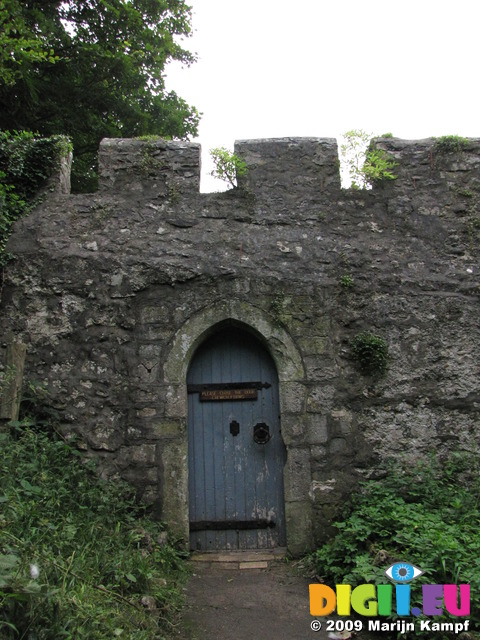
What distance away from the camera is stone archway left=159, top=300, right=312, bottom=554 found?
169 inches

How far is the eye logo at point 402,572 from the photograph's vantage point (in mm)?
2984

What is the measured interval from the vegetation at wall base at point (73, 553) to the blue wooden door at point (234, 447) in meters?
0.51

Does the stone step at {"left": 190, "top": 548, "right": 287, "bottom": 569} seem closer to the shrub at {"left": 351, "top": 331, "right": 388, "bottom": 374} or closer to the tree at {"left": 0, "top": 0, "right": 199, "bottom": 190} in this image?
the shrub at {"left": 351, "top": 331, "right": 388, "bottom": 374}

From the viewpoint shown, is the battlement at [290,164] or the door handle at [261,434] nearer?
the door handle at [261,434]

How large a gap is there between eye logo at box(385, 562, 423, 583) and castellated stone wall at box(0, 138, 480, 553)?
1.23 metres

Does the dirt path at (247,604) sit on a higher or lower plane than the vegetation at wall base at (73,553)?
lower

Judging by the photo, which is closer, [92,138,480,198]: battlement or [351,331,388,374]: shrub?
[351,331,388,374]: shrub

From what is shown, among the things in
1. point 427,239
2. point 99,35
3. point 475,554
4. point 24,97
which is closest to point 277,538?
point 475,554

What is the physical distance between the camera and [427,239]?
16.0ft

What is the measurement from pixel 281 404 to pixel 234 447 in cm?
61

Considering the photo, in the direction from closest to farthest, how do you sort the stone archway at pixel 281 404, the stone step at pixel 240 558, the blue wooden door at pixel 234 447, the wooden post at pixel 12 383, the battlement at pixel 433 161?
the wooden post at pixel 12 383
the stone step at pixel 240 558
the stone archway at pixel 281 404
the blue wooden door at pixel 234 447
the battlement at pixel 433 161

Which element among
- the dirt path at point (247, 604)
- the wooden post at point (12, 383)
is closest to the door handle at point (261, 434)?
the dirt path at point (247, 604)

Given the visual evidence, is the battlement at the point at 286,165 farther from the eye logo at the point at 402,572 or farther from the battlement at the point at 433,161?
the eye logo at the point at 402,572

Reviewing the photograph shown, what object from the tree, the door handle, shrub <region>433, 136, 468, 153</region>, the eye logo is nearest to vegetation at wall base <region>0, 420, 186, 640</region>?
the door handle
